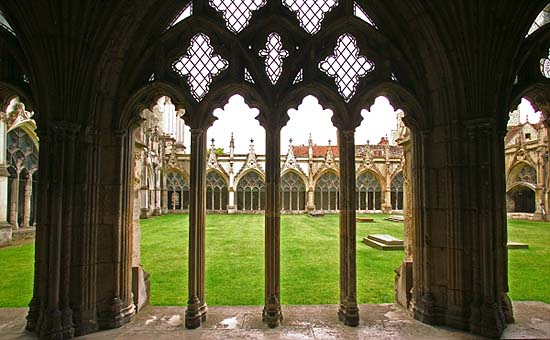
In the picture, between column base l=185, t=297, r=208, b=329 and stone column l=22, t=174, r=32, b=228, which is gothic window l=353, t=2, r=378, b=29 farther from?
stone column l=22, t=174, r=32, b=228

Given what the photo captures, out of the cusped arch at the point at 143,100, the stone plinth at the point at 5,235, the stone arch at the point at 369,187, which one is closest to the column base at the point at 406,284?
the cusped arch at the point at 143,100

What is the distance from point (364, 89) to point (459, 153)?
136 cm

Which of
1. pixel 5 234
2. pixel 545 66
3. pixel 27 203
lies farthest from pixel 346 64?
pixel 27 203

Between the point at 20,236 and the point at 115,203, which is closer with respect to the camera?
the point at 115,203

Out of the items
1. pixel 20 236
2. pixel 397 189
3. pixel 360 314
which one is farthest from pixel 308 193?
pixel 360 314

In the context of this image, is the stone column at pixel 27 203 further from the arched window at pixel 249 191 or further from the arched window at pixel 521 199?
the arched window at pixel 521 199

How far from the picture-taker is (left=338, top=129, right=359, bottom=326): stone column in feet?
13.6

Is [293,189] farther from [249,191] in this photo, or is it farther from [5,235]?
[5,235]

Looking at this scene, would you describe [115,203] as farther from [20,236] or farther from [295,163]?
[295,163]

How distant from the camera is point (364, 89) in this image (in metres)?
4.41

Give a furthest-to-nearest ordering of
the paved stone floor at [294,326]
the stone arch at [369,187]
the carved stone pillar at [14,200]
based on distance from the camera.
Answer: the stone arch at [369,187], the carved stone pillar at [14,200], the paved stone floor at [294,326]

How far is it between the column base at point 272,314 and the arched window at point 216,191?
2373 cm

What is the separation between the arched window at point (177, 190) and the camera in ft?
89.8

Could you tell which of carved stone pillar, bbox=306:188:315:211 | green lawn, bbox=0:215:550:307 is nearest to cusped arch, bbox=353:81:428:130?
green lawn, bbox=0:215:550:307
